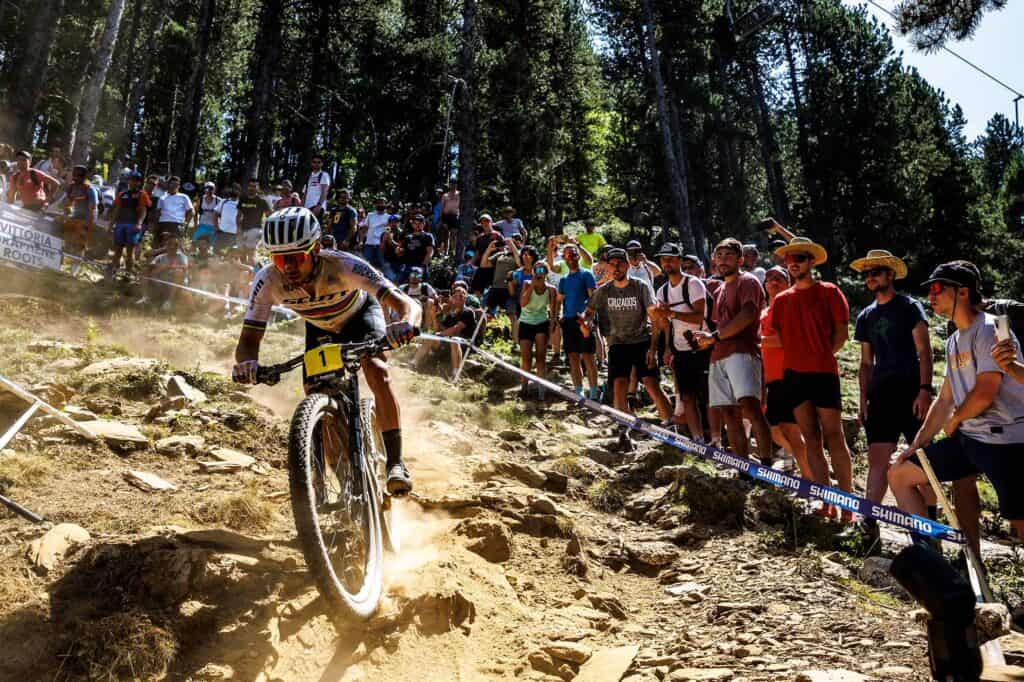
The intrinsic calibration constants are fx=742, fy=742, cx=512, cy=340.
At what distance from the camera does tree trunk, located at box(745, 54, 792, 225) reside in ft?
106

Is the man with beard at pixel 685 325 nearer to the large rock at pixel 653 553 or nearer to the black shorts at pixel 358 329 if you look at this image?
the large rock at pixel 653 553

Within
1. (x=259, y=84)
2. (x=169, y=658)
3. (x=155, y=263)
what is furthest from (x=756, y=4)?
(x=169, y=658)

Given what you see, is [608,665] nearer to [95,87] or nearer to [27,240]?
[27,240]

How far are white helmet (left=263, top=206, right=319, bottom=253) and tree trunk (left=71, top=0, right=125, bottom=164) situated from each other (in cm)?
1465

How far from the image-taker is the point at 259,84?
77.0ft

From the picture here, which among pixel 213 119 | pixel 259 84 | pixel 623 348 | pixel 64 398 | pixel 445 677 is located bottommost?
pixel 445 677

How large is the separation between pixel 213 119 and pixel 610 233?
2701cm

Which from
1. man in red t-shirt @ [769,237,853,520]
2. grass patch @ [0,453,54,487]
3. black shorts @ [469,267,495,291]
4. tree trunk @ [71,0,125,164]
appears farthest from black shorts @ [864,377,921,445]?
tree trunk @ [71,0,125,164]

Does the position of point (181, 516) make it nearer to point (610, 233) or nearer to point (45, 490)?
point (45, 490)

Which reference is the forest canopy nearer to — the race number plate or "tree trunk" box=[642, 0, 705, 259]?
"tree trunk" box=[642, 0, 705, 259]

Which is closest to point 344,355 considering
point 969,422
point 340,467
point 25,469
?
point 340,467

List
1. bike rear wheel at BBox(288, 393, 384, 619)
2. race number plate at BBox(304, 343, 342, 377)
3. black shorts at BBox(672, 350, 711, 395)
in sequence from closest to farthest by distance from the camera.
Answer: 1. bike rear wheel at BBox(288, 393, 384, 619)
2. race number plate at BBox(304, 343, 342, 377)
3. black shorts at BBox(672, 350, 711, 395)

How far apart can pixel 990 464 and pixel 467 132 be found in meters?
16.1

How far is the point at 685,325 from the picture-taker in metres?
8.41
